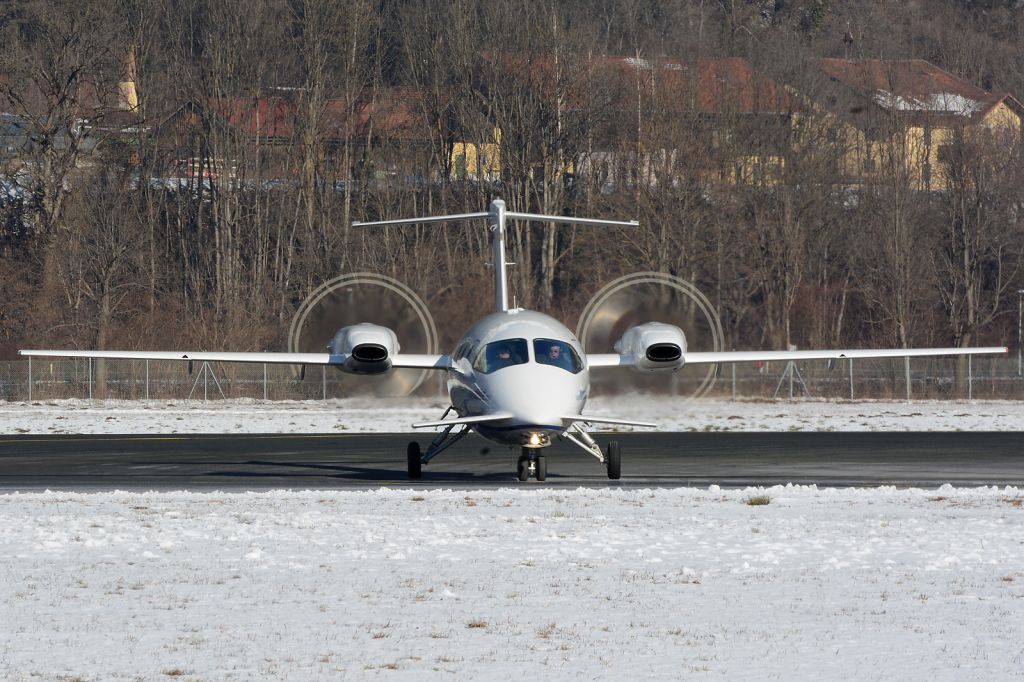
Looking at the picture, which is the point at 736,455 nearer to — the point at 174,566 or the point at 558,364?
the point at 558,364

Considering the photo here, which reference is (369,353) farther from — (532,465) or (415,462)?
(532,465)

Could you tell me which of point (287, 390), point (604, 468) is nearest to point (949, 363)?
point (287, 390)

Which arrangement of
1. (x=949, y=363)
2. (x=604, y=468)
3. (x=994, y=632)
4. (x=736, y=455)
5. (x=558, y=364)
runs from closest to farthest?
(x=994, y=632) → (x=558, y=364) → (x=604, y=468) → (x=736, y=455) → (x=949, y=363)

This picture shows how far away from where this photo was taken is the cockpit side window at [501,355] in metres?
23.7

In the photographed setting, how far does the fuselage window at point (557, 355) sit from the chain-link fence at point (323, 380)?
1067 inches

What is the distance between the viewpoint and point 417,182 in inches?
2847

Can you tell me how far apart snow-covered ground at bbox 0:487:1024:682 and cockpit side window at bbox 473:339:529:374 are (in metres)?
4.87

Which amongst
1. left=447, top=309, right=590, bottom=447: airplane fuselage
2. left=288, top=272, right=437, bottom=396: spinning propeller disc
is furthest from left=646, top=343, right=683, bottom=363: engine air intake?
left=288, top=272, right=437, bottom=396: spinning propeller disc

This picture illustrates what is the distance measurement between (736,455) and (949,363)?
32531mm

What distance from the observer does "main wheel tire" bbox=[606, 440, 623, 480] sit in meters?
23.9

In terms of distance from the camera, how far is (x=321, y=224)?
230ft

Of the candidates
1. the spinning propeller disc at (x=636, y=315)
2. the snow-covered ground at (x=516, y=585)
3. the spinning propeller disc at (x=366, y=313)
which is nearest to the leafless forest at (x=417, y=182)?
the spinning propeller disc at (x=636, y=315)

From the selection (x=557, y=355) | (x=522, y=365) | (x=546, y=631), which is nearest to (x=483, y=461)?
(x=557, y=355)

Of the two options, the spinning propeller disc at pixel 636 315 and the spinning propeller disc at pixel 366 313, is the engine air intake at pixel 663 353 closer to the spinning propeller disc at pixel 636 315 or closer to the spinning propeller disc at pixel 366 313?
the spinning propeller disc at pixel 636 315
